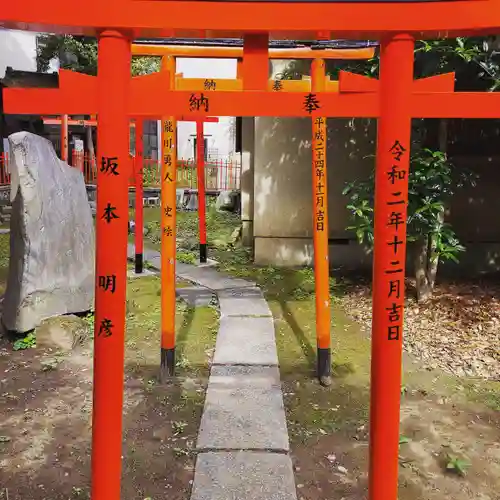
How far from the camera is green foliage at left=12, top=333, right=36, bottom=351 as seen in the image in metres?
5.51

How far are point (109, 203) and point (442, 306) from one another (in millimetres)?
5488

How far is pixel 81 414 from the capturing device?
13.9ft

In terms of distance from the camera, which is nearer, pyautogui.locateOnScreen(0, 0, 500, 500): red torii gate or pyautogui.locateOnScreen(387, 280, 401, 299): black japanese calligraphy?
pyautogui.locateOnScreen(0, 0, 500, 500): red torii gate

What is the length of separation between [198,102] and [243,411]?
2.64 meters

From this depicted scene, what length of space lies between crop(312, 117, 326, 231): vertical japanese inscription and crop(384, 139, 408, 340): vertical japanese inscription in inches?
96.5

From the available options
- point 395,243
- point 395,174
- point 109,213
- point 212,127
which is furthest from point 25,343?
point 212,127

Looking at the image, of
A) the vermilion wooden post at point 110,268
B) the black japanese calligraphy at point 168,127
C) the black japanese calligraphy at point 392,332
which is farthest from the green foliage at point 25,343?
the black japanese calligraphy at point 392,332

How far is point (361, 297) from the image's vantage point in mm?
7562

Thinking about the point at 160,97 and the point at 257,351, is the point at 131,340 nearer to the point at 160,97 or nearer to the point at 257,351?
the point at 257,351

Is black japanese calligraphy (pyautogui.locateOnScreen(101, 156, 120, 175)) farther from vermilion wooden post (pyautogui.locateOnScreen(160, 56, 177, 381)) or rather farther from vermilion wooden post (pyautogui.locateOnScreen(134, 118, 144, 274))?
vermilion wooden post (pyautogui.locateOnScreen(134, 118, 144, 274))

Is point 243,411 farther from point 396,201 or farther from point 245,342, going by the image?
point 396,201

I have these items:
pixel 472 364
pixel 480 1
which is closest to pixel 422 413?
pixel 472 364

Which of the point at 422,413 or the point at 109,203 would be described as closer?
the point at 109,203

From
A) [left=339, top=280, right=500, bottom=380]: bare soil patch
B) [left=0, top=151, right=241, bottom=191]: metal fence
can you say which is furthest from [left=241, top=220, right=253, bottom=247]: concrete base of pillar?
[left=0, top=151, right=241, bottom=191]: metal fence
